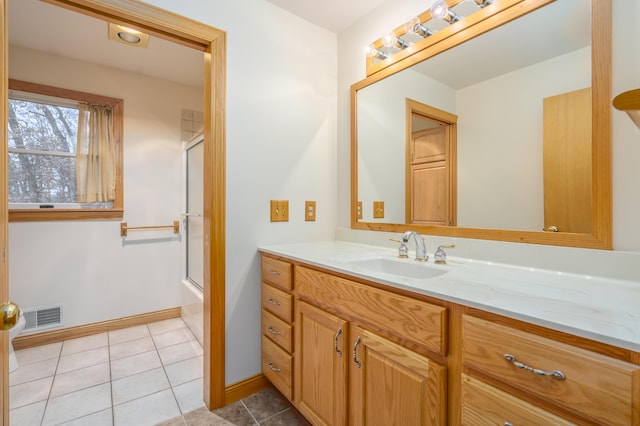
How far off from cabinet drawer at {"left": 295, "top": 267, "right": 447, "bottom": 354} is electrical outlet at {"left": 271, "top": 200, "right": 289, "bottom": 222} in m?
0.53

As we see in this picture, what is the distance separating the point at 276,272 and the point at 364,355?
669mm

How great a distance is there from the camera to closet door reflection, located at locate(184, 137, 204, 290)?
8.02 ft

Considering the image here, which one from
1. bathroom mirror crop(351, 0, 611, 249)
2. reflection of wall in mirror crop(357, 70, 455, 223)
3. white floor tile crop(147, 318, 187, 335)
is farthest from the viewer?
white floor tile crop(147, 318, 187, 335)

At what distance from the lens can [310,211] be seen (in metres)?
Result: 1.96

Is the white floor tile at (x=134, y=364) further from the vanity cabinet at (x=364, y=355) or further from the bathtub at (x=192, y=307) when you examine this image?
the vanity cabinet at (x=364, y=355)

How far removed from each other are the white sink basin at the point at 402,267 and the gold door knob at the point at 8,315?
972 mm

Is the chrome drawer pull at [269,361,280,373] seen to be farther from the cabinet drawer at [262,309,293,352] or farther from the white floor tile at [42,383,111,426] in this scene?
the white floor tile at [42,383,111,426]

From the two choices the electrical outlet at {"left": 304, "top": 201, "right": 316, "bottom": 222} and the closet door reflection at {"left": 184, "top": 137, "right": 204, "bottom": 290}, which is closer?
the electrical outlet at {"left": 304, "top": 201, "right": 316, "bottom": 222}

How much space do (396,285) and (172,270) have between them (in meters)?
2.51

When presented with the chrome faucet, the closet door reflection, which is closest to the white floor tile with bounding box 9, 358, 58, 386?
the closet door reflection

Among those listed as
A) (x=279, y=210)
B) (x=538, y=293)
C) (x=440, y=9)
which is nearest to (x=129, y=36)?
(x=279, y=210)

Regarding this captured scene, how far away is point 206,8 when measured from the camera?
155 cm

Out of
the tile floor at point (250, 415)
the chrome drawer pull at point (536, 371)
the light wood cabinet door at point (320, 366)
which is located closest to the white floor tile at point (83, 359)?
the tile floor at point (250, 415)

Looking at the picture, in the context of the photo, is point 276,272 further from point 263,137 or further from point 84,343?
point 84,343
